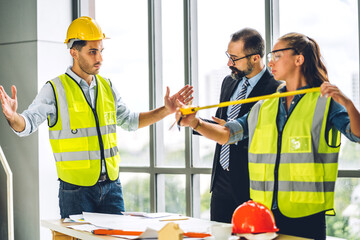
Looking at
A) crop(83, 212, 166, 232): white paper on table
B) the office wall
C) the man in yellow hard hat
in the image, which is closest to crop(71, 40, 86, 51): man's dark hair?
the man in yellow hard hat

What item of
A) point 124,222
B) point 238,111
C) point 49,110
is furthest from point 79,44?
point 124,222

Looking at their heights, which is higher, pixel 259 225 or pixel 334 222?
pixel 259 225

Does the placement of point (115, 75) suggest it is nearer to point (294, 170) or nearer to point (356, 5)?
point (356, 5)

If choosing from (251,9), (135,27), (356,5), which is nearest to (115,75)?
(135,27)

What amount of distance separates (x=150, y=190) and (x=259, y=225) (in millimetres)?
3201

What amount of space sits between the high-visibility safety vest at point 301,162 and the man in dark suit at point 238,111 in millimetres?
503

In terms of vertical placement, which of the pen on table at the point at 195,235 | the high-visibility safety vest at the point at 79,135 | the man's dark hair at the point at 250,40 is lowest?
the pen on table at the point at 195,235

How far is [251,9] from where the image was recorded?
4.38 m

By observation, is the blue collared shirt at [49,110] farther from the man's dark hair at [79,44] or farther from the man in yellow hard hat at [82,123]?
the man's dark hair at [79,44]

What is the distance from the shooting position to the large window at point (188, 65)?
3.82 m

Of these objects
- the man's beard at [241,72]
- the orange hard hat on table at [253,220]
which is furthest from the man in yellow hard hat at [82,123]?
the orange hard hat on table at [253,220]

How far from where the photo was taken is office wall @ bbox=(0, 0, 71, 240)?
520cm

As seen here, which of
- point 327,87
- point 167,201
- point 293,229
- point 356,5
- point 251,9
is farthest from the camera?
point 167,201

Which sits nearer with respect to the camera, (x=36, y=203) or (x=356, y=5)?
(x=356, y=5)
